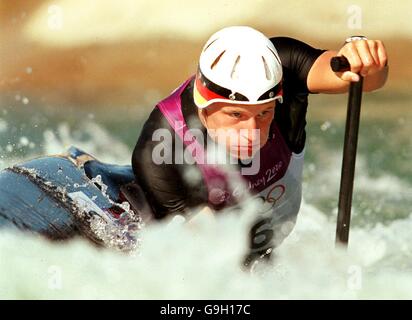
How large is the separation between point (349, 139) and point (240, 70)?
0.34 m

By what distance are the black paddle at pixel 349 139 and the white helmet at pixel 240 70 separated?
195 mm

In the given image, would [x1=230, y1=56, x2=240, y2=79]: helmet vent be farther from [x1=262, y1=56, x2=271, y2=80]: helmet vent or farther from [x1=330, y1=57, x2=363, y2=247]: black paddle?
[x1=330, y1=57, x2=363, y2=247]: black paddle

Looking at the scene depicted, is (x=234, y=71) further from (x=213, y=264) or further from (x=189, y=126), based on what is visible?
(x=213, y=264)

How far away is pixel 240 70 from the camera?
2514 millimetres

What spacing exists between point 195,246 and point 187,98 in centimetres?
48

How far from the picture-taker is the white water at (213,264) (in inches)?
115

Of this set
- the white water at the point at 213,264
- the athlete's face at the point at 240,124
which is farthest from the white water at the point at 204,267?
the athlete's face at the point at 240,124

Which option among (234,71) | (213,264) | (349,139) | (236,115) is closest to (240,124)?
(236,115)

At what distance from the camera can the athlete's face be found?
8.29 feet

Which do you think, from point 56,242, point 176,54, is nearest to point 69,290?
point 56,242

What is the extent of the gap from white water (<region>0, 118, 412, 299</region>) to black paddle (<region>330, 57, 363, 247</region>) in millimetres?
379

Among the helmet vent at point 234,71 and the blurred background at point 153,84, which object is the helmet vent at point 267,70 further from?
the blurred background at point 153,84

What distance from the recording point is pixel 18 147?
3.45 m

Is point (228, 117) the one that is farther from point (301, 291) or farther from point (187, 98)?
point (301, 291)
